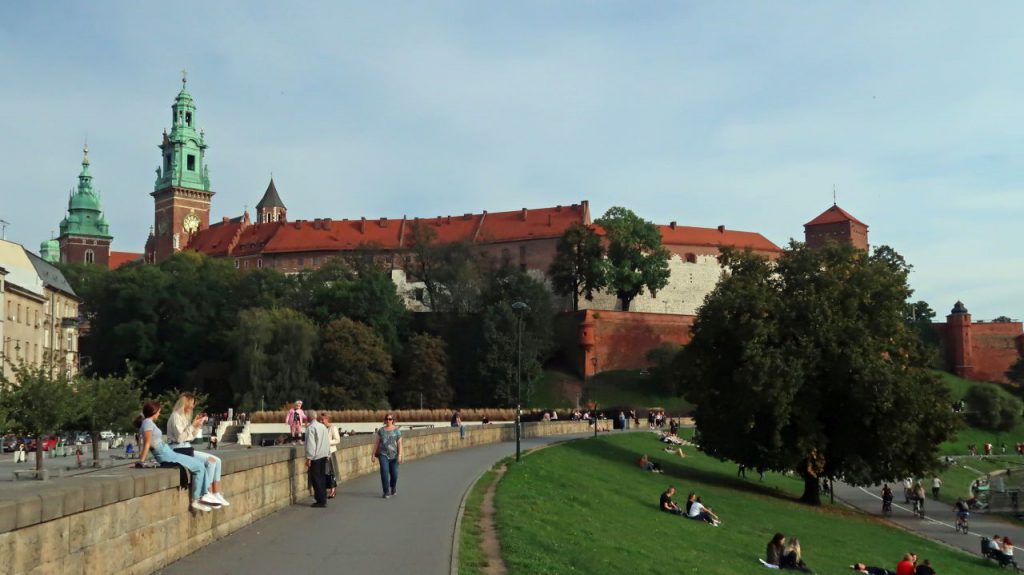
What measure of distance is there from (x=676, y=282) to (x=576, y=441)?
71746mm

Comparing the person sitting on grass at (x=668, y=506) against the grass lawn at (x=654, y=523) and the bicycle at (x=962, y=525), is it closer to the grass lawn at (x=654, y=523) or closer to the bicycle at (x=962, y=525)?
the grass lawn at (x=654, y=523)

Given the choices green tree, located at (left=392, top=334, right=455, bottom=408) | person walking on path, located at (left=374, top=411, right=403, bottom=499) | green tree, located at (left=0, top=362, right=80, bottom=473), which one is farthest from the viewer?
green tree, located at (left=392, top=334, right=455, bottom=408)

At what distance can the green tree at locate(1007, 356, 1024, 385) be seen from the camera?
309 feet

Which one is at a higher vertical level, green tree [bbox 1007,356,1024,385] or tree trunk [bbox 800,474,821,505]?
green tree [bbox 1007,356,1024,385]

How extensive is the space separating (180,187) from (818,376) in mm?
116331

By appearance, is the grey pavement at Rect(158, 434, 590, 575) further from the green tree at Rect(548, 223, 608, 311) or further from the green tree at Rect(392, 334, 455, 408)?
the green tree at Rect(548, 223, 608, 311)

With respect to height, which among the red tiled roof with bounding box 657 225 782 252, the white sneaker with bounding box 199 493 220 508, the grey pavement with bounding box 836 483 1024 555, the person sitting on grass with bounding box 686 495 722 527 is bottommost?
the grey pavement with bounding box 836 483 1024 555

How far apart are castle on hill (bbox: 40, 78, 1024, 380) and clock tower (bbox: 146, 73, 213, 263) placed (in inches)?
5.3

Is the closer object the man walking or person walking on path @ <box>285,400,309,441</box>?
the man walking

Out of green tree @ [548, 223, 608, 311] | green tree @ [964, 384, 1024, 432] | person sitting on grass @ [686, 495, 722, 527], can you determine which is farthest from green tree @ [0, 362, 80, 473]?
green tree @ [964, 384, 1024, 432]

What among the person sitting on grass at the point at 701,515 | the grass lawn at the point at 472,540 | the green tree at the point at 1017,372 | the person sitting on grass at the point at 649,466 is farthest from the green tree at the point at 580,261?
the grass lawn at the point at 472,540

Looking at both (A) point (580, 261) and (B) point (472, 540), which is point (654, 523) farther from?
(A) point (580, 261)

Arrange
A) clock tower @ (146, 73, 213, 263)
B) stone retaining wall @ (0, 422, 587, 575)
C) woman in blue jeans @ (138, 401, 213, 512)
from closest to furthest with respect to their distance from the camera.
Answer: stone retaining wall @ (0, 422, 587, 575) < woman in blue jeans @ (138, 401, 213, 512) < clock tower @ (146, 73, 213, 263)

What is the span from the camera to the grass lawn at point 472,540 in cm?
1242
